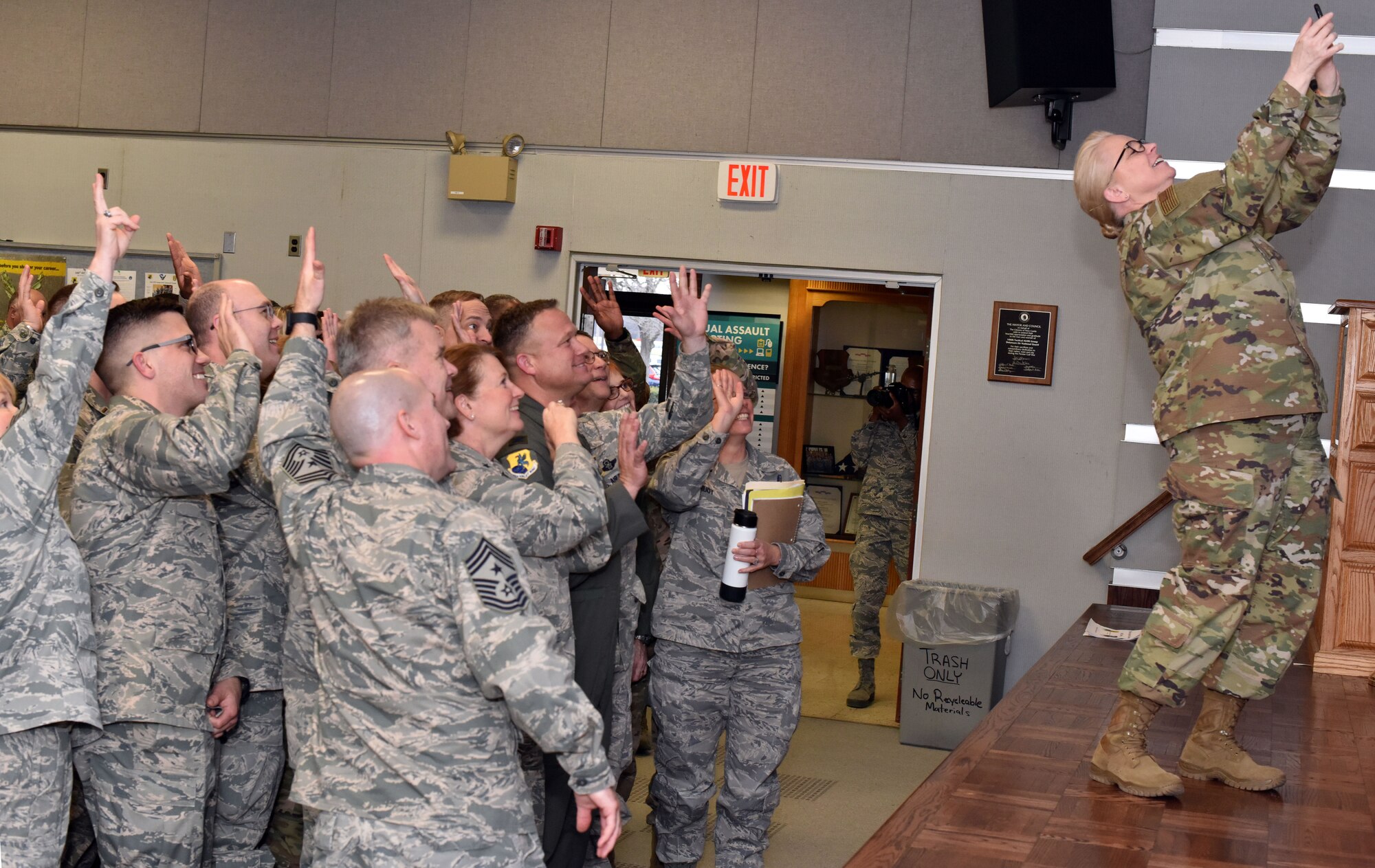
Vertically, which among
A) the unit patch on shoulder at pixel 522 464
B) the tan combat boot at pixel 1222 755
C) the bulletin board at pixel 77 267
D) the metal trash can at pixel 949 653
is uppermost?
the bulletin board at pixel 77 267

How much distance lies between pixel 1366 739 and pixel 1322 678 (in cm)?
94

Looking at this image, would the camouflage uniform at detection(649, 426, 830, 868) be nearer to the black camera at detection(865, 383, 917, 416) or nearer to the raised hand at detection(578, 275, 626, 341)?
the raised hand at detection(578, 275, 626, 341)

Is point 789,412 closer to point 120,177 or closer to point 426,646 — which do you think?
point 120,177

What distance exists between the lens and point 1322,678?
14.1 feet

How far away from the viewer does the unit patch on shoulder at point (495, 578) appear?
187 centimetres

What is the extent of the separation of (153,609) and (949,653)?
3.96 m

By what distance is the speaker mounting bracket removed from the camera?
5.57 metres

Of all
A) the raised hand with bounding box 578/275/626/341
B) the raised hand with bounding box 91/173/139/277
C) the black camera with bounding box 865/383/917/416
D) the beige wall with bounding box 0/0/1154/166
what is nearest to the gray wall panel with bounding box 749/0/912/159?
the beige wall with bounding box 0/0/1154/166

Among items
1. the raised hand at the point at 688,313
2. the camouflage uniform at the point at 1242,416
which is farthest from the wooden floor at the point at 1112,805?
the raised hand at the point at 688,313

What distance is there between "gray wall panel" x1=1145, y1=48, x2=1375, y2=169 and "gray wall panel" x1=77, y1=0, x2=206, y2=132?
16.7ft

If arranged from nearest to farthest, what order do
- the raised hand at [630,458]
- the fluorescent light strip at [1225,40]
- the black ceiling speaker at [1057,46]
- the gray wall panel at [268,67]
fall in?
the raised hand at [630,458] < the black ceiling speaker at [1057,46] < the fluorescent light strip at [1225,40] < the gray wall panel at [268,67]

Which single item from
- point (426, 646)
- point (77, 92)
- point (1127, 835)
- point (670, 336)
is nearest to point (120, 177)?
point (77, 92)

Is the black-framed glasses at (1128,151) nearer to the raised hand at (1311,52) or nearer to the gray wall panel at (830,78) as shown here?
the raised hand at (1311,52)

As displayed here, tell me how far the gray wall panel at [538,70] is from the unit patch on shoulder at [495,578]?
4.58 meters
